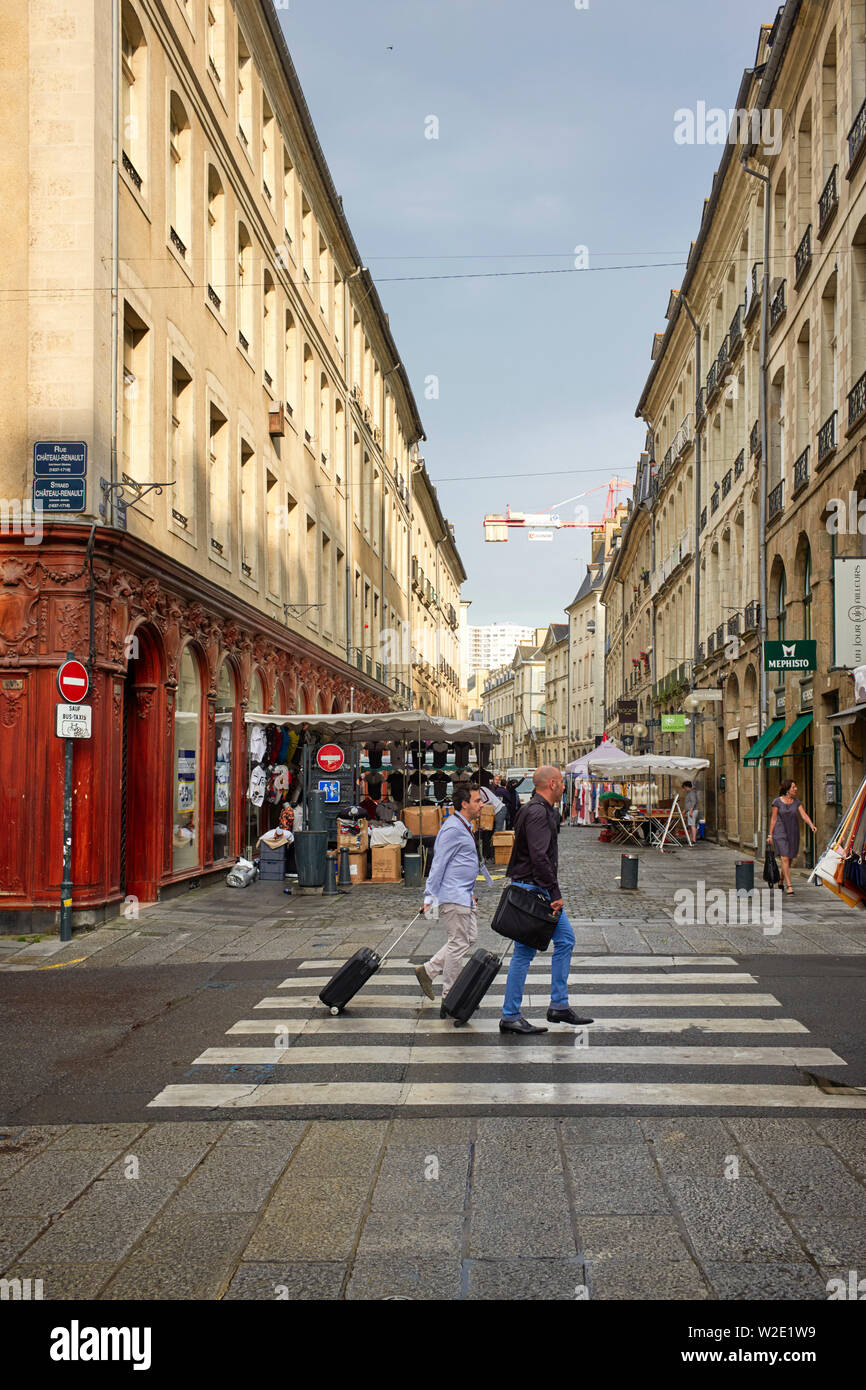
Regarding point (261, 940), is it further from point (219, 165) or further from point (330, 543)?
point (330, 543)

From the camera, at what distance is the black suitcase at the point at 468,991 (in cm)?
895

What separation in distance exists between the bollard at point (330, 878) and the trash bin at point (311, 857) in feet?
1.18

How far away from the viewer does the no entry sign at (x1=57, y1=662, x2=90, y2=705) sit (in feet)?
46.1

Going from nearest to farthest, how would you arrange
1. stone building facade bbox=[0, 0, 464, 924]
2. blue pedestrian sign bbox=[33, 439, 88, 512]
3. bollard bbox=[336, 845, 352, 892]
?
blue pedestrian sign bbox=[33, 439, 88, 512] → stone building facade bbox=[0, 0, 464, 924] → bollard bbox=[336, 845, 352, 892]

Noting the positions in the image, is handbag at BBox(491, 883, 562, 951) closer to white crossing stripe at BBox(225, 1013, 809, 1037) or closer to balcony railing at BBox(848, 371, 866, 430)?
white crossing stripe at BBox(225, 1013, 809, 1037)

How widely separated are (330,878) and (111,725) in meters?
5.09

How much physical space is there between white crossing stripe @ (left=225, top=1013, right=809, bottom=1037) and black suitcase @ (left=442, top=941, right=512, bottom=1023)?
0.39 feet

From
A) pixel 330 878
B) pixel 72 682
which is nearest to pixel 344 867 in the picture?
pixel 330 878

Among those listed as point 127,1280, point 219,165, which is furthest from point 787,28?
Answer: point 127,1280

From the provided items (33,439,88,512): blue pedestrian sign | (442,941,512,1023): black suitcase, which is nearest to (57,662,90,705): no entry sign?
(33,439,88,512): blue pedestrian sign

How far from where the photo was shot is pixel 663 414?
52.0 meters

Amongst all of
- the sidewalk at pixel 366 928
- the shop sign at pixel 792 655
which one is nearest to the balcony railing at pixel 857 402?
the shop sign at pixel 792 655

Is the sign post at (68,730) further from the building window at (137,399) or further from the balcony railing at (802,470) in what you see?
the balcony railing at (802,470)

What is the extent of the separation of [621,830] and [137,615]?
70.2 feet
